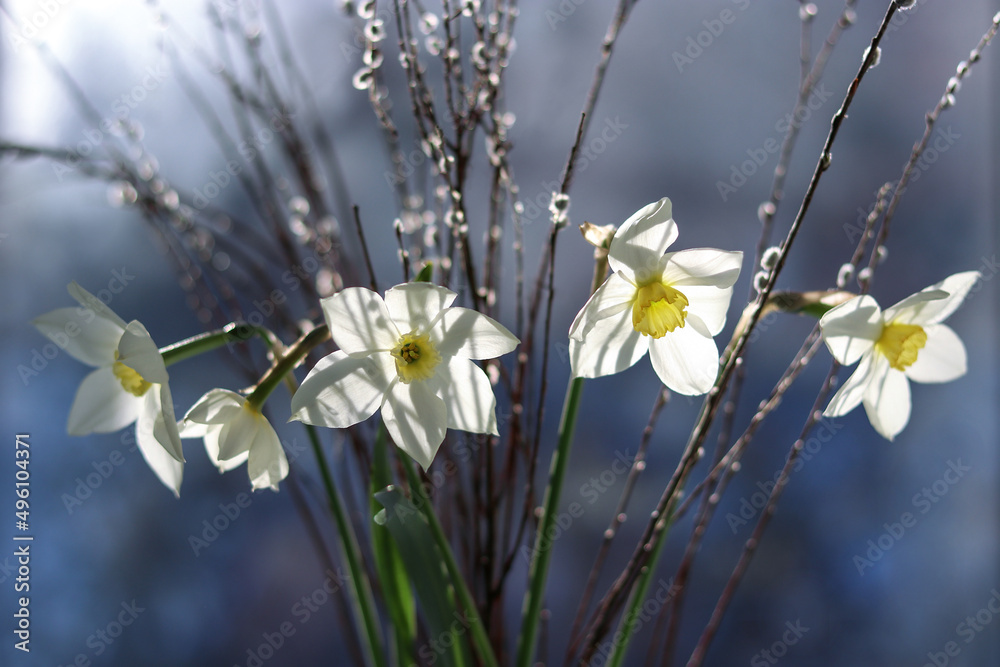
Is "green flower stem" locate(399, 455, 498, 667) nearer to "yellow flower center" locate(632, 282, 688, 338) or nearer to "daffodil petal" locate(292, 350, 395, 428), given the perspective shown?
"daffodil petal" locate(292, 350, 395, 428)

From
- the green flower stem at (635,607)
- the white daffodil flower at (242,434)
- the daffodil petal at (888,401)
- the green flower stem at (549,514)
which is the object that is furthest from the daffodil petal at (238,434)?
the daffodil petal at (888,401)

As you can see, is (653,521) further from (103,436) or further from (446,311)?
(103,436)

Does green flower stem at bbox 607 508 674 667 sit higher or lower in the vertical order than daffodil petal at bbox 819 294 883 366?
lower

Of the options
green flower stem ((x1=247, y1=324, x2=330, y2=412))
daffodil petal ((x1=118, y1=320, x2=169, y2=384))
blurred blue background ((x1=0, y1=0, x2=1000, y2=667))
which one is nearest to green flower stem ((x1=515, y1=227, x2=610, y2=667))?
green flower stem ((x1=247, y1=324, x2=330, y2=412))

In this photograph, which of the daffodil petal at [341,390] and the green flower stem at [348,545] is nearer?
the daffodil petal at [341,390]

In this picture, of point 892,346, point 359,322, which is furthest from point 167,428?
point 892,346

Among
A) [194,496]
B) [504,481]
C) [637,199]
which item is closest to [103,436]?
[194,496]

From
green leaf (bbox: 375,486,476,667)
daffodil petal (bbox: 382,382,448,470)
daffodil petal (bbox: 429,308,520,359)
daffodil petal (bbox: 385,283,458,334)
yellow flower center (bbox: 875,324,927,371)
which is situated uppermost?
yellow flower center (bbox: 875,324,927,371)

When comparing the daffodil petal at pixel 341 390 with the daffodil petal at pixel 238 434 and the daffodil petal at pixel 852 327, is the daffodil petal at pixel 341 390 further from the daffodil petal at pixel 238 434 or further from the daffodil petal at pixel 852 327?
the daffodil petal at pixel 852 327
